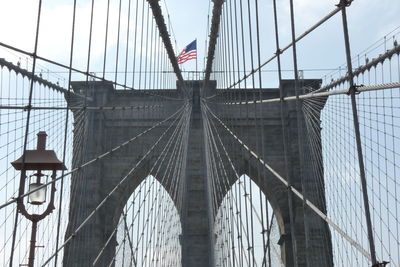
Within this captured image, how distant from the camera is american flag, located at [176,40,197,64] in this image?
21.8m

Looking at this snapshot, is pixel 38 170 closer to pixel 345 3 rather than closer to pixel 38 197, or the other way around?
pixel 38 197

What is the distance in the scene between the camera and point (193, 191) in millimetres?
20969

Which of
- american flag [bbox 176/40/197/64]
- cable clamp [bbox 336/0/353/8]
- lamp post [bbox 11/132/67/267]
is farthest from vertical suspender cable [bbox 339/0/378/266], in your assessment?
american flag [bbox 176/40/197/64]

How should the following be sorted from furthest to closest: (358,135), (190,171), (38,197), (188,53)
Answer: (188,53) < (190,171) < (38,197) < (358,135)

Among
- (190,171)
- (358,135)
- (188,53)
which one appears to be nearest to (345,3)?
(358,135)

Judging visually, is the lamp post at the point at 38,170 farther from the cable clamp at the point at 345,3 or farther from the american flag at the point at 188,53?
the american flag at the point at 188,53

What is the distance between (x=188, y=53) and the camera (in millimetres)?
21906

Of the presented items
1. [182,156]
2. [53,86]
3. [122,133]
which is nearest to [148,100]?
[122,133]

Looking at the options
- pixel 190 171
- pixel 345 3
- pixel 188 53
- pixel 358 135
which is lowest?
pixel 358 135

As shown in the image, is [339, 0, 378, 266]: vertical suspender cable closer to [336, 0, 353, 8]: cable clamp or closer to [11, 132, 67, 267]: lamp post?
[336, 0, 353, 8]: cable clamp

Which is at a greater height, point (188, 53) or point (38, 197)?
point (188, 53)

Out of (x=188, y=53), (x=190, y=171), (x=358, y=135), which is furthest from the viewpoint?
(x=188, y=53)

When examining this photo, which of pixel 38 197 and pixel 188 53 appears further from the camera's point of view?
pixel 188 53

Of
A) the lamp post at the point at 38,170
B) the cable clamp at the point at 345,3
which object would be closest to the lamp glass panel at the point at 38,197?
the lamp post at the point at 38,170
